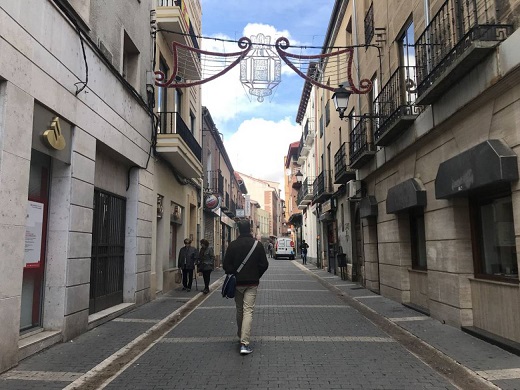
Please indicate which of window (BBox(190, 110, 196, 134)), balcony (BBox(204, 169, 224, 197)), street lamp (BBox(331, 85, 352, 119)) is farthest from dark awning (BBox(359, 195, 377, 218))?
balcony (BBox(204, 169, 224, 197))

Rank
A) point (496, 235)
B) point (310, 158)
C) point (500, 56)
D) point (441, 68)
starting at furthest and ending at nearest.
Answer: point (310, 158), point (441, 68), point (496, 235), point (500, 56)

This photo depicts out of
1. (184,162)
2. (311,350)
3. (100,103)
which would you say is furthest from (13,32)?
(184,162)

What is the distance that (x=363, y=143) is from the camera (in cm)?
1347

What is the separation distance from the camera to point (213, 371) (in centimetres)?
523

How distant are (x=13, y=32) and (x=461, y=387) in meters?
6.40

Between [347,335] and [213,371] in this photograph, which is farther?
[347,335]

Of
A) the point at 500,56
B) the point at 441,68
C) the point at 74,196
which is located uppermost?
the point at 441,68

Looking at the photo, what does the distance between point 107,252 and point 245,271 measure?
161 inches

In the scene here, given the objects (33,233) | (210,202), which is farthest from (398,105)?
(210,202)

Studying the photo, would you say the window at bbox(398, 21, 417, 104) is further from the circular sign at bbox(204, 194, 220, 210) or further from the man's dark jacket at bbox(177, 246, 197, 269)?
the circular sign at bbox(204, 194, 220, 210)

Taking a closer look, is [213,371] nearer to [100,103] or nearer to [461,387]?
[461,387]

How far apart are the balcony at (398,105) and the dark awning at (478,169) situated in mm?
2034

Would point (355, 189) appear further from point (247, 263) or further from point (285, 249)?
point (285, 249)

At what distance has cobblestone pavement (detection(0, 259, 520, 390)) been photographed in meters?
4.84
